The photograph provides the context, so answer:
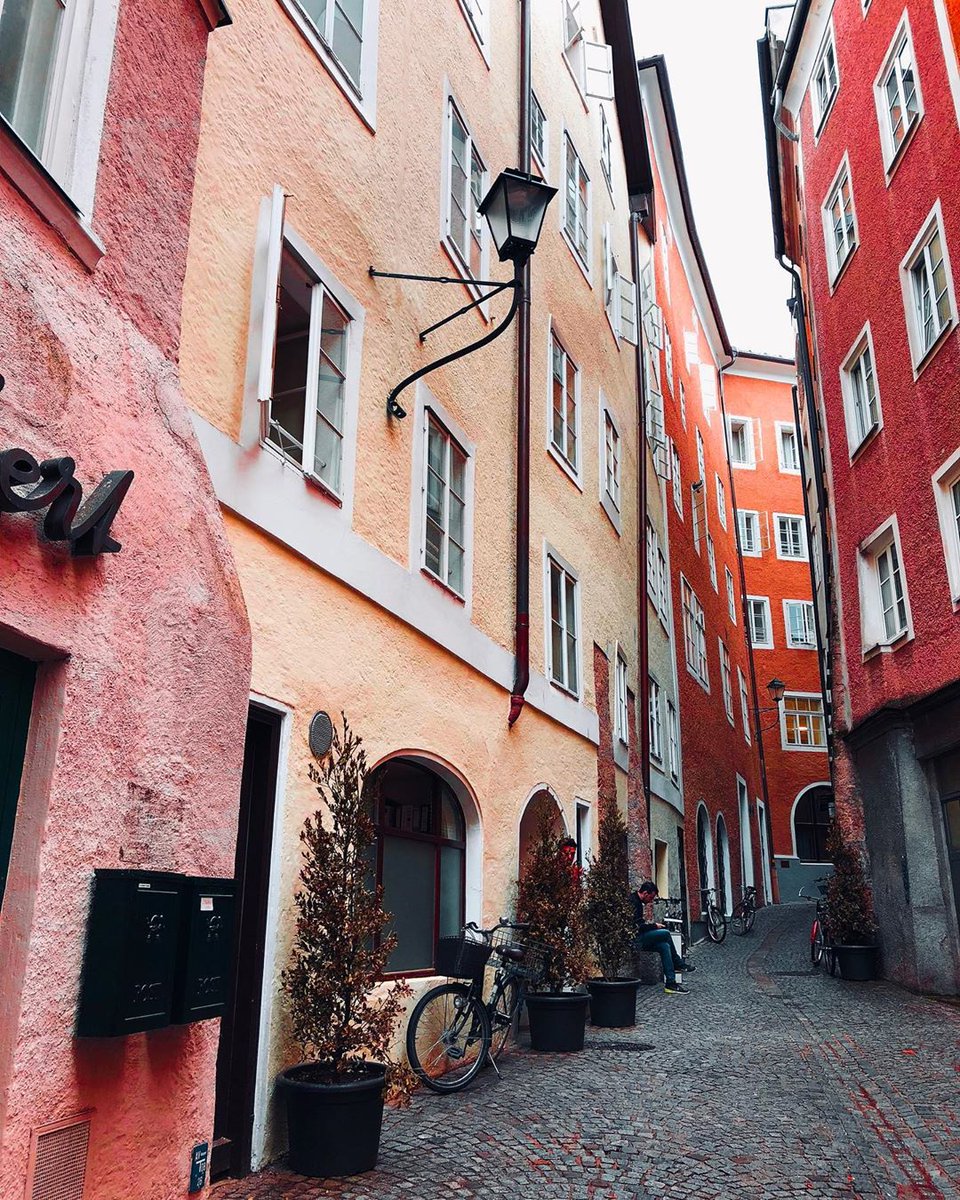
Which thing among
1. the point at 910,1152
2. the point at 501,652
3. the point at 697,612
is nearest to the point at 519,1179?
the point at 910,1152

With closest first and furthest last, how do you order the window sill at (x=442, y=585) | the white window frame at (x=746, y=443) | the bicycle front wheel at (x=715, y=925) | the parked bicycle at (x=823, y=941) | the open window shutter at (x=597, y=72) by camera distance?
the window sill at (x=442, y=585), the parked bicycle at (x=823, y=941), the open window shutter at (x=597, y=72), the bicycle front wheel at (x=715, y=925), the white window frame at (x=746, y=443)

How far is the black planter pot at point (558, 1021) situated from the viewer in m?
9.29

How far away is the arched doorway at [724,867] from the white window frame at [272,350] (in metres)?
19.7

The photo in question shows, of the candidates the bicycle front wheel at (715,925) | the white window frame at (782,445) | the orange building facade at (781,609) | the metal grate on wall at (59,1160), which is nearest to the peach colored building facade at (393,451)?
the metal grate on wall at (59,1160)

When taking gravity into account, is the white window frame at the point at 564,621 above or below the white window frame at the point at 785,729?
below

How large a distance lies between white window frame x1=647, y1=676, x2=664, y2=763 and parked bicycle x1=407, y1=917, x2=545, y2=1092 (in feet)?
31.9

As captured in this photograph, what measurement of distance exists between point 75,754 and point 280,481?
2746mm

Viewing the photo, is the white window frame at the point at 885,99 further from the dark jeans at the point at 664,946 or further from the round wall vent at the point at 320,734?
the round wall vent at the point at 320,734

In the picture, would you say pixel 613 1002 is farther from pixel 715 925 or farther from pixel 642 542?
pixel 715 925

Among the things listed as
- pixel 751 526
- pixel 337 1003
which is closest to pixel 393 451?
pixel 337 1003

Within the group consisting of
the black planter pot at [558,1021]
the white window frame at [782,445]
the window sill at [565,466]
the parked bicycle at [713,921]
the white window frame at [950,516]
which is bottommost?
the black planter pot at [558,1021]

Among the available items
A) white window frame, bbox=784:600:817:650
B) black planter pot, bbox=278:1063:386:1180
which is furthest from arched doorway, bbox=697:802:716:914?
black planter pot, bbox=278:1063:386:1180

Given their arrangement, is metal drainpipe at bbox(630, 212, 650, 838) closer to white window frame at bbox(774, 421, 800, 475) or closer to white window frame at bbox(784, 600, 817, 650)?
white window frame at bbox(784, 600, 817, 650)

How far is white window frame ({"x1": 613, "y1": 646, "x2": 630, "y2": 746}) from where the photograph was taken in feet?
49.7
